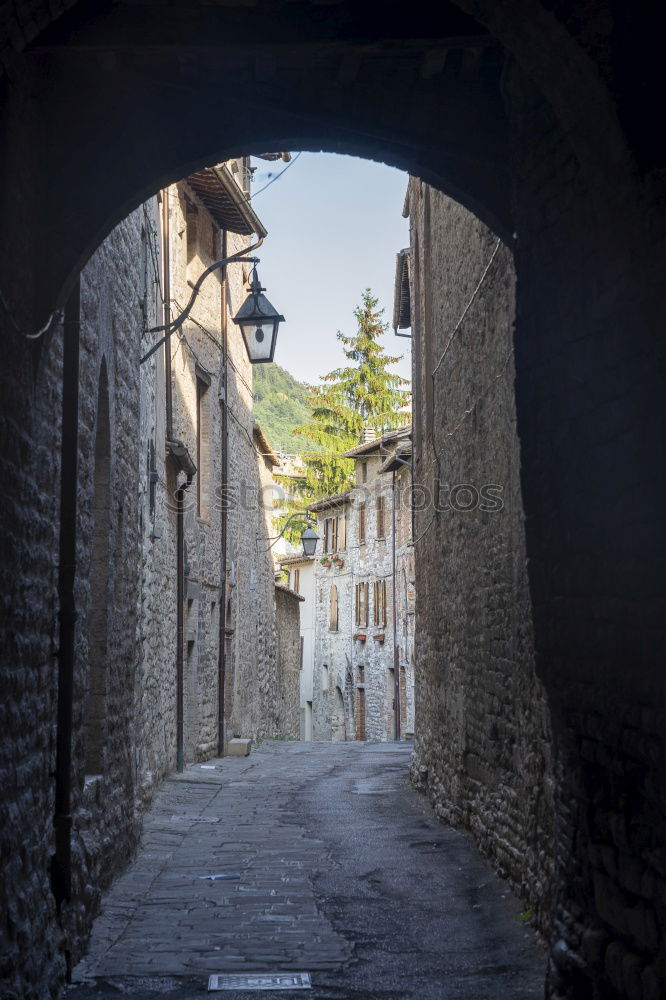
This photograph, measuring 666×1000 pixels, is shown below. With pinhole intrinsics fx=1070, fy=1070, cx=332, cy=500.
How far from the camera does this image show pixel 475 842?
8.27 m

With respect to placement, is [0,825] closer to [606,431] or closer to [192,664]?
[606,431]

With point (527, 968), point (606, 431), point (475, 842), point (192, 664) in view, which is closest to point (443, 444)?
point (475, 842)

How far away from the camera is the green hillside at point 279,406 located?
7769cm

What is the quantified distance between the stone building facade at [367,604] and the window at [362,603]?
0.10 feet

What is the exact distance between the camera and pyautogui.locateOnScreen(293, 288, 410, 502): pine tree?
34.9m

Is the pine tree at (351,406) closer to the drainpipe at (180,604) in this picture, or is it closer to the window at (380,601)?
the window at (380,601)

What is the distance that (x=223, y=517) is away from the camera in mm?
16812

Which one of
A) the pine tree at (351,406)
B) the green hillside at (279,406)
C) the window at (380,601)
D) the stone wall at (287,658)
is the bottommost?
the stone wall at (287,658)

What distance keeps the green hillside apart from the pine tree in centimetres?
3846

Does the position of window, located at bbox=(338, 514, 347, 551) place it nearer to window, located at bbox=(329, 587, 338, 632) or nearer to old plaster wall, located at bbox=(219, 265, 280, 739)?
window, located at bbox=(329, 587, 338, 632)

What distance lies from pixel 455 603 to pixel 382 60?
583 cm

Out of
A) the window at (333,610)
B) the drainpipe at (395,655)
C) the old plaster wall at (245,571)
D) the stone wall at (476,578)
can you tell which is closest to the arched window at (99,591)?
the stone wall at (476,578)

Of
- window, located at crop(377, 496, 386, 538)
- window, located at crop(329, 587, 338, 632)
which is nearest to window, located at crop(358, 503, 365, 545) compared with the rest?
window, located at crop(377, 496, 386, 538)

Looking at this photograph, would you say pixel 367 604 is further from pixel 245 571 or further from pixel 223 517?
pixel 223 517
